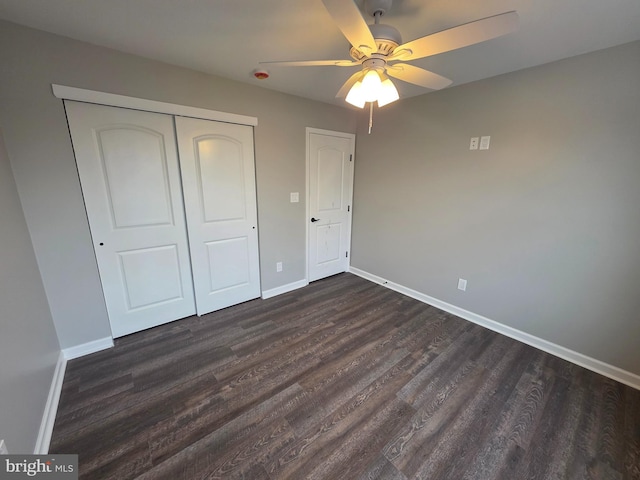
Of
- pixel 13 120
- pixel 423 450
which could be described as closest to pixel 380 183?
pixel 423 450

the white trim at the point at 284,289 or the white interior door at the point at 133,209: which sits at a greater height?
the white interior door at the point at 133,209

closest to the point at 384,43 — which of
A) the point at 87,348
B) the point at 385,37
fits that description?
the point at 385,37

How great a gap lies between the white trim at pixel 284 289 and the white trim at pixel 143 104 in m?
1.88

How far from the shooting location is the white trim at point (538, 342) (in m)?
1.84

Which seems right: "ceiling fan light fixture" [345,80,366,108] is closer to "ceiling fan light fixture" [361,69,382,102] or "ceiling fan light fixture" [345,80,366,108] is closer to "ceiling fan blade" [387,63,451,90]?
"ceiling fan light fixture" [361,69,382,102]

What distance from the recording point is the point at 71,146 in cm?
180

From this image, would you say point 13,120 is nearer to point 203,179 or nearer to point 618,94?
point 203,179

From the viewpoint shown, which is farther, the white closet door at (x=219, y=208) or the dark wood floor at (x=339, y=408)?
the white closet door at (x=219, y=208)

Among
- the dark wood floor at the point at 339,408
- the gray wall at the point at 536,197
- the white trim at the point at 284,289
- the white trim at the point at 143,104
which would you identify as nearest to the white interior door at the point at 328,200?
the white trim at the point at 284,289

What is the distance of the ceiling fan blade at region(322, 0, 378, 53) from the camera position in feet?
3.00

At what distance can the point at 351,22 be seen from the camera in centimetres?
101

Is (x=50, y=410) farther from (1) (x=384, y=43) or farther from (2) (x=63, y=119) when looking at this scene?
(1) (x=384, y=43)

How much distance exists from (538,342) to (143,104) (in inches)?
152

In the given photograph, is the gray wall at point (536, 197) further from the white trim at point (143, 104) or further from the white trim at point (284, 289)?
the white trim at point (143, 104)
